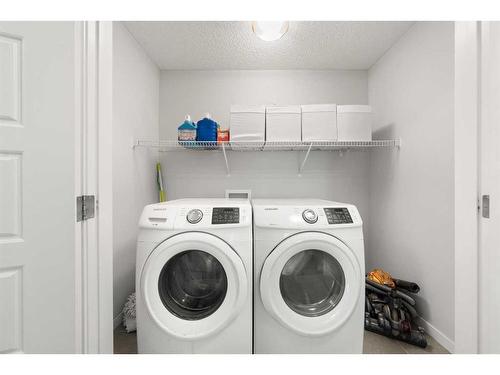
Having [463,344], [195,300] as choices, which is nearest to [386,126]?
[463,344]

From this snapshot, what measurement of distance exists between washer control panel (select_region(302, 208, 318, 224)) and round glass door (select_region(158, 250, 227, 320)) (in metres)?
0.54

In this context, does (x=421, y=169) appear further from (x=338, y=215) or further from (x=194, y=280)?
(x=194, y=280)

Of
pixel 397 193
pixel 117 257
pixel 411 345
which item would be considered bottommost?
pixel 411 345

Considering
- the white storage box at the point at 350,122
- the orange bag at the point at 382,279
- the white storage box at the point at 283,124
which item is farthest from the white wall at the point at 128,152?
the orange bag at the point at 382,279

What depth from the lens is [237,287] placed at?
126 centimetres

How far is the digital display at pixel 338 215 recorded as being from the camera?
1375 millimetres

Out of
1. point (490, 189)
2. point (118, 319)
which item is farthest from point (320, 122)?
point (118, 319)

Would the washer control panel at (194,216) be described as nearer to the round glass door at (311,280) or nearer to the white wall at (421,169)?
the round glass door at (311,280)

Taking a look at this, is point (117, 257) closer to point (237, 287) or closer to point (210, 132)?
point (237, 287)

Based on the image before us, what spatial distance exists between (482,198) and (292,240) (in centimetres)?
78

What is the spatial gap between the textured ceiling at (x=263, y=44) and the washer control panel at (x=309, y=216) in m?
1.45

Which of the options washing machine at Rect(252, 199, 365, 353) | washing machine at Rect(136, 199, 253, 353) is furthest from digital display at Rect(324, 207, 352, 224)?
washing machine at Rect(136, 199, 253, 353)

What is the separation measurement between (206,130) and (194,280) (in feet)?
4.09

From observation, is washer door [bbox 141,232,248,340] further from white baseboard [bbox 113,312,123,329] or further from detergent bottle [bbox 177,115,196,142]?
detergent bottle [bbox 177,115,196,142]
